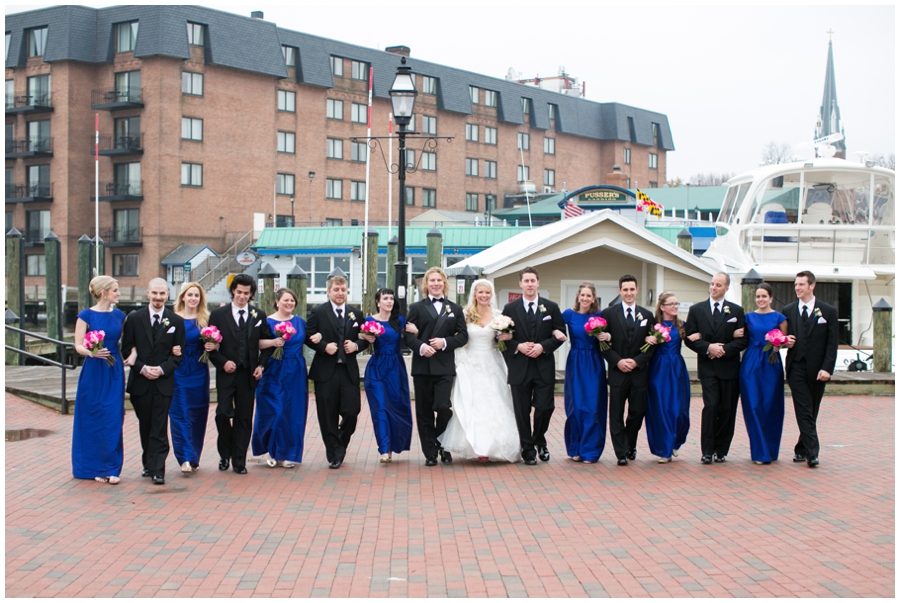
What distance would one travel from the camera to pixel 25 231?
5469cm

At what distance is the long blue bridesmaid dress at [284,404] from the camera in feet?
32.1

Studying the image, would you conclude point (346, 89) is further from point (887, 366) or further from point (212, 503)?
point (212, 503)

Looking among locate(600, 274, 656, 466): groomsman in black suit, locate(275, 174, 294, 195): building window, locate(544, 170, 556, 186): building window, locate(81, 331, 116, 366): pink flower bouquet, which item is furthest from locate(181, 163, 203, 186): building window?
locate(600, 274, 656, 466): groomsman in black suit

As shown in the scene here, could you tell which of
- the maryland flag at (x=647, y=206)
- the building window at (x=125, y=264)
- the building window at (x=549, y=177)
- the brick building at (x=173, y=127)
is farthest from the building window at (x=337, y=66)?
the maryland flag at (x=647, y=206)

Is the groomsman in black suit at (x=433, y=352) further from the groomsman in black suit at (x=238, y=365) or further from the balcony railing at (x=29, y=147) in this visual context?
the balcony railing at (x=29, y=147)

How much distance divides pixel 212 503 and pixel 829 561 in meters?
4.73

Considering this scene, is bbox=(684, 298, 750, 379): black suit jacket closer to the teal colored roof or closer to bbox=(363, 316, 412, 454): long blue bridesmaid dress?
bbox=(363, 316, 412, 454): long blue bridesmaid dress

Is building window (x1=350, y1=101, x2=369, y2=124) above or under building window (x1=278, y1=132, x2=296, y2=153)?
above


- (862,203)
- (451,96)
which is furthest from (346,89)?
(862,203)

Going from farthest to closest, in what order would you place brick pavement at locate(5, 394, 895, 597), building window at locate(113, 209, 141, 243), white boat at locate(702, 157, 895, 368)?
building window at locate(113, 209, 141, 243) < white boat at locate(702, 157, 895, 368) < brick pavement at locate(5, 394, 895, 597)

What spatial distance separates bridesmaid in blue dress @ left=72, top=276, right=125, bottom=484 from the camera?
354 inches

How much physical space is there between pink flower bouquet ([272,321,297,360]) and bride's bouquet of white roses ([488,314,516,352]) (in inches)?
78.3

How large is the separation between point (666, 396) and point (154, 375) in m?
4.98

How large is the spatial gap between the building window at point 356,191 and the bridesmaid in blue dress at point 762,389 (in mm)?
53222
